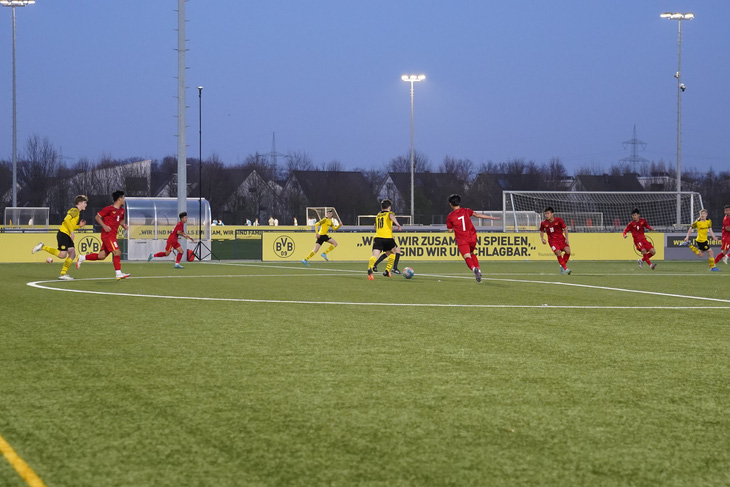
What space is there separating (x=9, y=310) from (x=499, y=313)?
6.28 meters

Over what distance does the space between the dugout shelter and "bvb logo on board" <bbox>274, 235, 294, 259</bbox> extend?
8.31 ft

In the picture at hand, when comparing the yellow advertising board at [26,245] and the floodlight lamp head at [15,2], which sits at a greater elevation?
the floodlight lamp head at [15,2]

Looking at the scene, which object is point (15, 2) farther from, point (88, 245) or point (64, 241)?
point (64, 241)

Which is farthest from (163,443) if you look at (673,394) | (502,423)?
(673,394)

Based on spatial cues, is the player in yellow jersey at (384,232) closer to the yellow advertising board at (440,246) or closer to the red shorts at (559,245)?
the red shorts at (559,245)

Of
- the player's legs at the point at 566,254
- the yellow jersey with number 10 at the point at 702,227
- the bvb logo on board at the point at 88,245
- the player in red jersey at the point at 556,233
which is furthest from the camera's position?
the bvb logo on board at the point at 88,245

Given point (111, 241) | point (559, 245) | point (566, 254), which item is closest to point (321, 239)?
point (559, 245)

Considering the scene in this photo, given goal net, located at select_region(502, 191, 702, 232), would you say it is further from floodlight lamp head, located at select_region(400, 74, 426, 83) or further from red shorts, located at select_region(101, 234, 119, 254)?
red shorts, located at select_region(101, 234, 119, 254)

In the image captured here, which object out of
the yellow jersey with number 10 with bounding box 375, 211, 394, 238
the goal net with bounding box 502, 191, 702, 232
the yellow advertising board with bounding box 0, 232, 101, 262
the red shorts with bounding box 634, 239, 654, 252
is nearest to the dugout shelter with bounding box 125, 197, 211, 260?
the yellow advertising board with bounding box 0, 232, 101, 262

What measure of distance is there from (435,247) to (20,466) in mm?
29913

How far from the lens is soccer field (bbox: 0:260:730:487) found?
3967mm

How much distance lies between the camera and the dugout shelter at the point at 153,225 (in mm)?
32125

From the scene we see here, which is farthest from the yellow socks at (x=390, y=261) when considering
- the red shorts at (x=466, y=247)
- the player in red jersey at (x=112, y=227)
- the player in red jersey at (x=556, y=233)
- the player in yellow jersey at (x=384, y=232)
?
the player in red jersey at (x=112, y=227)

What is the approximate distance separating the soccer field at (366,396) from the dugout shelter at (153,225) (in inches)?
822
